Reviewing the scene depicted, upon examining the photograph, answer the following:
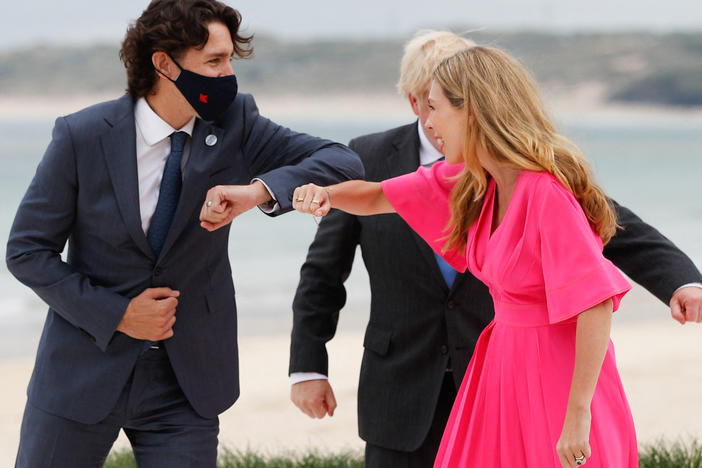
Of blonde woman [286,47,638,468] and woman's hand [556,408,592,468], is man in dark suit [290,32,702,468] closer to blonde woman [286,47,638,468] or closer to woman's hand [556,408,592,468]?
blonde woman [286,47,638,468]

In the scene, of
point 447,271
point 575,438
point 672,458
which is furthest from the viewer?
point 672,458

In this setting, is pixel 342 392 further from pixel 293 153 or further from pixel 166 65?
pixel 166 65

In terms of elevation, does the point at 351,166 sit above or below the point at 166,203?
above

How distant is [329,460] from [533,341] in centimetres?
267

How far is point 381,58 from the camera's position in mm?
61500

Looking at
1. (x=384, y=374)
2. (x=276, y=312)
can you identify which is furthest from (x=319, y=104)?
(x=384, y=374)

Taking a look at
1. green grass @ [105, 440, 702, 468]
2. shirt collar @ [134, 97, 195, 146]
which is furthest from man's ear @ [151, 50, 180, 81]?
green grass @ [105, 440, 702, 468]

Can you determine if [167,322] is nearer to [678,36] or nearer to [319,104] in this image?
[319,104]

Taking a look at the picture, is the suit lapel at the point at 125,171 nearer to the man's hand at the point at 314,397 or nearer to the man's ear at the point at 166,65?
the man's ear at the point at 166,65

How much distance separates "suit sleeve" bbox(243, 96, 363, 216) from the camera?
327 cm

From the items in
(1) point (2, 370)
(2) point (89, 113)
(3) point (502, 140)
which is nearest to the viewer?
(3) point (502, 140)

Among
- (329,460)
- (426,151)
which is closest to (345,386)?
(329,460)

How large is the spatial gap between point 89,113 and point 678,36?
65406 millimetres

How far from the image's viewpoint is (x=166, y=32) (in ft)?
10.5
